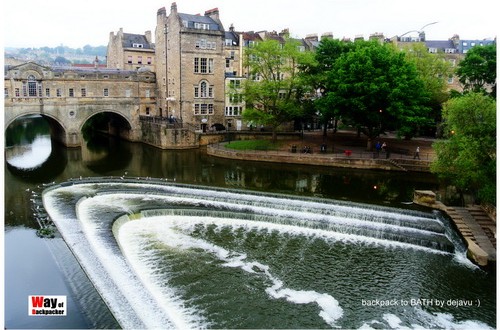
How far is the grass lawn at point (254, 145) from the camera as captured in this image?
52053 millimetres

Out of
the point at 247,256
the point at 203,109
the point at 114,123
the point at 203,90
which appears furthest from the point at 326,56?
the point at 247,256

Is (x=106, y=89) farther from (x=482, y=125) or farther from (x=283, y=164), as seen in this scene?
(x=482, y=125)

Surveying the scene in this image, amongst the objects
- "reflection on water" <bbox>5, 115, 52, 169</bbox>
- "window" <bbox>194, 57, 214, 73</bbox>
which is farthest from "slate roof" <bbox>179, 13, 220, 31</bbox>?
"reflection on water" <bbox>5, 115, 52, 169</bbox>

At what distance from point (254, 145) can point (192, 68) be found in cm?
1448

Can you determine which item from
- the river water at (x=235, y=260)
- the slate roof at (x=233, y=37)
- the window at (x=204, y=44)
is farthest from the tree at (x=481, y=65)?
the slate roof at (x=233, y=37)

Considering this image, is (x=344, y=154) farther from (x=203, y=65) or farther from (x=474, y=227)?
(x=203, y=65)

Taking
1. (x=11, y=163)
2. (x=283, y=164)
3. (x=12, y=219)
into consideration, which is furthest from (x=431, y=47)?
(x=12, y=219)

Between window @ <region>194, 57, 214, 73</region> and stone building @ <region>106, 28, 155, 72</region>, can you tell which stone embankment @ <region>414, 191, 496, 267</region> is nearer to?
window @ <region>194, 57, 214, 73</region>

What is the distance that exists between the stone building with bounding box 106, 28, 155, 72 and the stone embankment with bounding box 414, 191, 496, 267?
54.2 m

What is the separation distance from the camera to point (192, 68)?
6028cm

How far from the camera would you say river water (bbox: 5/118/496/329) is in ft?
57.2

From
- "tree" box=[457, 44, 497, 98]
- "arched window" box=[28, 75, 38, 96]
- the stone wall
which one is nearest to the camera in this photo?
"tree" box=[457, 44, 497, 98]

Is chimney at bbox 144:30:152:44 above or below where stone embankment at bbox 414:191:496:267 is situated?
above

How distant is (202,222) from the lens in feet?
89.0
